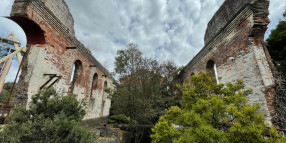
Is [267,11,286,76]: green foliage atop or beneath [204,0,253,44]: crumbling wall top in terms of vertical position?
beneath

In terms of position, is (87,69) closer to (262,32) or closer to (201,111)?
(201,111)

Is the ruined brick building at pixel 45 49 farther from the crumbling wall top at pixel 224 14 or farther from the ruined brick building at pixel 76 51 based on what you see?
the crumbling wall top at pixel 224 14

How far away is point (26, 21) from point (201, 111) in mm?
6034

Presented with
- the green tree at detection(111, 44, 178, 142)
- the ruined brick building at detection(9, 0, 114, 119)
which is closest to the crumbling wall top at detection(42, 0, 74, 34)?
the ruined brick building at detection(9, 0, 114, 119)

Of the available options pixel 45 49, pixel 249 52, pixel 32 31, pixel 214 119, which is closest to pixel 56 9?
pixel 32 31

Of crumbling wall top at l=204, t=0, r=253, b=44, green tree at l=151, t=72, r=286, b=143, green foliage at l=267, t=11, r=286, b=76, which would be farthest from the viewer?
green foliage at l=267, t=11, r=286, b=76

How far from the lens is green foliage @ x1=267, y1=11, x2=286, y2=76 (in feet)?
22.9

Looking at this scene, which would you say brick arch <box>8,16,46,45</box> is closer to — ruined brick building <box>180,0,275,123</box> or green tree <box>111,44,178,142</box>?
green tree <box>111,44,178,142</box>

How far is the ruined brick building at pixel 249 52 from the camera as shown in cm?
387

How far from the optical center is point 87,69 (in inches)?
309

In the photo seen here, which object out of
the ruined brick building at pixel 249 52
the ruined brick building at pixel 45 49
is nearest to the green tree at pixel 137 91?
the ruined brick building at pixel 45 49

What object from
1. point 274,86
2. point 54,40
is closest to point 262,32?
point 274,86

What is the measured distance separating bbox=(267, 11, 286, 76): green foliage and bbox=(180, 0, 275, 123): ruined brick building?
13.0 ft

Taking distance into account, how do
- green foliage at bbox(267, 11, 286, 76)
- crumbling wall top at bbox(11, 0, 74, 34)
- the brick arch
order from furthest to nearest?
green foliage at bbox(267, 11, 286, 76)
the brick arch
crumbling wall top at bbox(11, 0, 74, 34)
